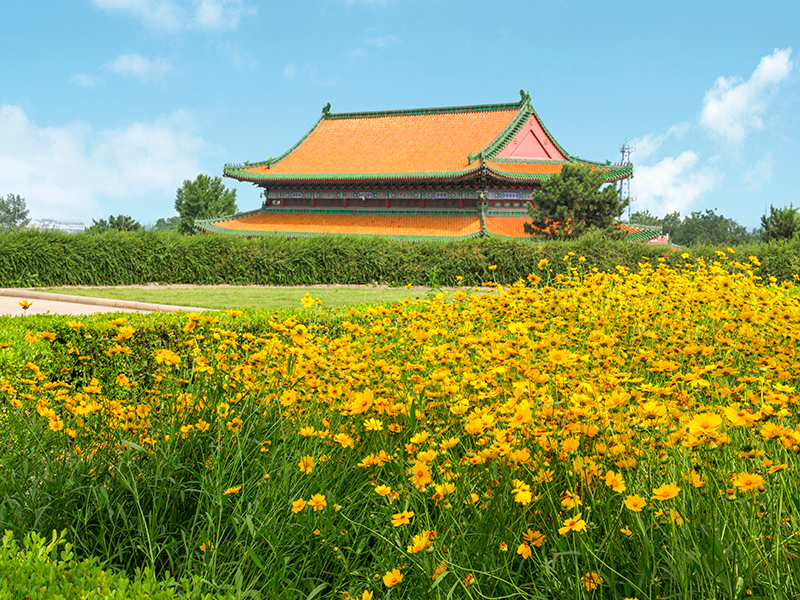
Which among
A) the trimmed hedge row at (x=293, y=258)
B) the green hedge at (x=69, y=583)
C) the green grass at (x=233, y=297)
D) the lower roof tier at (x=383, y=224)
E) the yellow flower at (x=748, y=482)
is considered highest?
the lower roof tier at (x=383, y=224)

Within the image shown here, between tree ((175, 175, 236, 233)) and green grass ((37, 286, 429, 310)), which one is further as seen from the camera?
tree ((175, 175, 236, 233))

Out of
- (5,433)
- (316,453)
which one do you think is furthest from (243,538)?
(5,433)

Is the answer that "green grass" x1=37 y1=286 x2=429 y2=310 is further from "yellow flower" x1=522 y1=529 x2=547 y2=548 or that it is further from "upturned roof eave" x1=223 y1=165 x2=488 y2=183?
"yellow flower" x1=522 y1=529 x2=547 y2=548

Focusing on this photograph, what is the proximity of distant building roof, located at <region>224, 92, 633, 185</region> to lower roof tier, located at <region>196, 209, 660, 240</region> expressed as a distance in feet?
6.03

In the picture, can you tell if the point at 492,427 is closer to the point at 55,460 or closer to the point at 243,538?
the point at 243,538

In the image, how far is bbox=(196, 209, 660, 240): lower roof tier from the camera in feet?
89.6

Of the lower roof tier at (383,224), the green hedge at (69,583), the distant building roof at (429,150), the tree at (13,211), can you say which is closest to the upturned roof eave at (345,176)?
the distant building roof at (429,150)

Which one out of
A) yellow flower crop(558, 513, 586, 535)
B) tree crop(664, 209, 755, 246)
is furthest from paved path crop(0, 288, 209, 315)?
tree crop(664, 209, 755, 246)

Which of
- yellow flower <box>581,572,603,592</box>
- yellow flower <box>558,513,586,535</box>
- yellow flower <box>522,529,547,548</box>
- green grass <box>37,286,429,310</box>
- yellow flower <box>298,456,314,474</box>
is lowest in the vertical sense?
yellow flower <box>581,572,603,592</box>

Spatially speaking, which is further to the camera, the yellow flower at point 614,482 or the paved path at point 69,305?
the paved path at point 69,305

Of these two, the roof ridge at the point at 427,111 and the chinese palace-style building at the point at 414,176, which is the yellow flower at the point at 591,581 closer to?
the chinese palace-style building at the point at 414,176

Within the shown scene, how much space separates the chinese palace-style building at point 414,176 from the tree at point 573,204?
4.62 feet

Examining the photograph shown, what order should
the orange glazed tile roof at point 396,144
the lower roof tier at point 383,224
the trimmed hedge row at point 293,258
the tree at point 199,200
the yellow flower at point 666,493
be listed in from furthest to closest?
the tree at point 199,200 < the orange glazed tile roof at point 396,144 < the lower roof tier at point 383,224 < the trimmed hedge row at point 293,258 < the yellow flower at point 666,493

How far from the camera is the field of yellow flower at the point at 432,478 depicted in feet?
7.61
